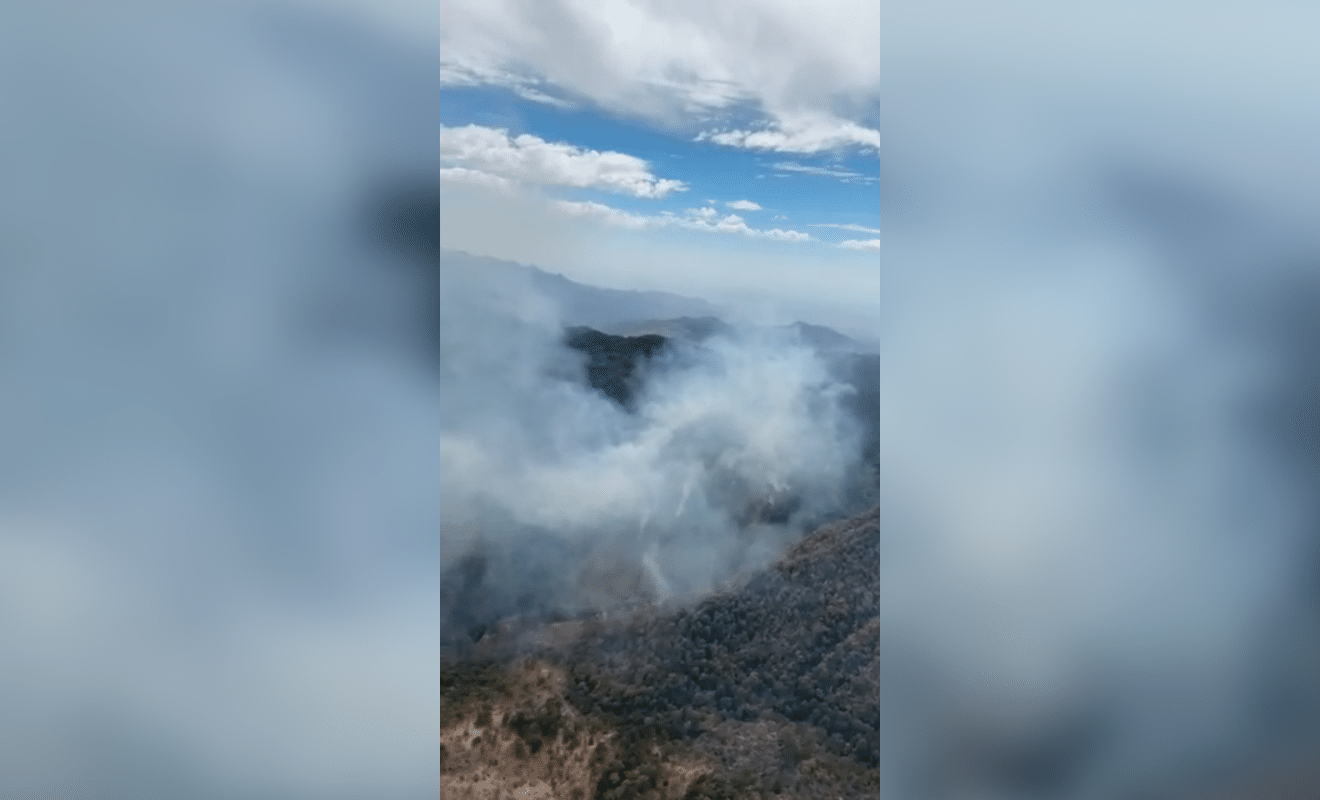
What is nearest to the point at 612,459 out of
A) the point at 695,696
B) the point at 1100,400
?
the point at 695,696

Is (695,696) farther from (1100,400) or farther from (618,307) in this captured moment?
(1100,400)

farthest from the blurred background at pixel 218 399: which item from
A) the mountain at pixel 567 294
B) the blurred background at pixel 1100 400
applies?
the blurred background at pixel 1100 400

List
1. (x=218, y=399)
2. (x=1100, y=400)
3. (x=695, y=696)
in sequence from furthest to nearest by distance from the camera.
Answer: (x=1100, y=400)
(x=695, y=696)
(x=218, y=399)

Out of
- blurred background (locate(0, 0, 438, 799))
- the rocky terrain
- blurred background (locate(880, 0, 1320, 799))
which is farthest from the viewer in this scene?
blurred background (locate(880, 0, 1320, 799))

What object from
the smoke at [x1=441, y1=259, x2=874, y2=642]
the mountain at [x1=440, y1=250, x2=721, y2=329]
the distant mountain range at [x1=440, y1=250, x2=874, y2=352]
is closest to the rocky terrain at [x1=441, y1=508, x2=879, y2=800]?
the smoke at [x1=441, y1=259, x2=874, y2=642]

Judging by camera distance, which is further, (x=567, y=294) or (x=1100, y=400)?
(x=1100, y=400)

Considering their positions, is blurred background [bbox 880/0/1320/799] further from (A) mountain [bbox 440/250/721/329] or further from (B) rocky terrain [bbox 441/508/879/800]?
(A) mountain [bbox 440/250/721/329]
